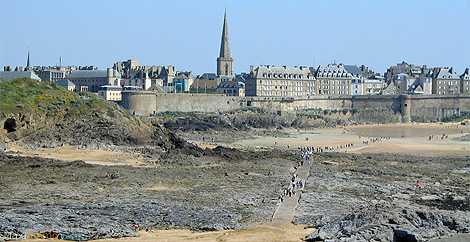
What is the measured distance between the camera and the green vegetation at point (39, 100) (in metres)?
41.4

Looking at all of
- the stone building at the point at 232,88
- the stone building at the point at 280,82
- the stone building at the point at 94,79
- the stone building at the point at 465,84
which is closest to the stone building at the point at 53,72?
the stone building at the point at 94,79

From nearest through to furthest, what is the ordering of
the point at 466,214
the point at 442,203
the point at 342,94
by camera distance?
the point at 466,214, the point at 442,203, the point at 342,94

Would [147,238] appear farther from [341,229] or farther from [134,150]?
[134,150]

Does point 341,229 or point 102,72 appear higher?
point 102,72

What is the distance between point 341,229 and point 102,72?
226 ft

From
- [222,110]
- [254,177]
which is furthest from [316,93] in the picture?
[254,177]

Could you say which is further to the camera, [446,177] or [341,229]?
[446,177]

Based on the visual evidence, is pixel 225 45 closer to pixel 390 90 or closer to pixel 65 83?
pixel 390 90

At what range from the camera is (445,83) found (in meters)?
96.9

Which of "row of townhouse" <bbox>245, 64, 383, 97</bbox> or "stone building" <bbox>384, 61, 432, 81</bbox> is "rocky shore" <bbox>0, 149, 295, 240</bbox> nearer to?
"row of townhouse" <bbox>245, 64, 383, 97</bbox>

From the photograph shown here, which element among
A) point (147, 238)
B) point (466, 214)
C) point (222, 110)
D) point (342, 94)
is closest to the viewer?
point (147, 238)

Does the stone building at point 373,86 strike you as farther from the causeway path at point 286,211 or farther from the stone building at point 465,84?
the causeway path at point 286,211

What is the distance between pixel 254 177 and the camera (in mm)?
32781

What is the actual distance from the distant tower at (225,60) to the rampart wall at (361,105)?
19.9m
